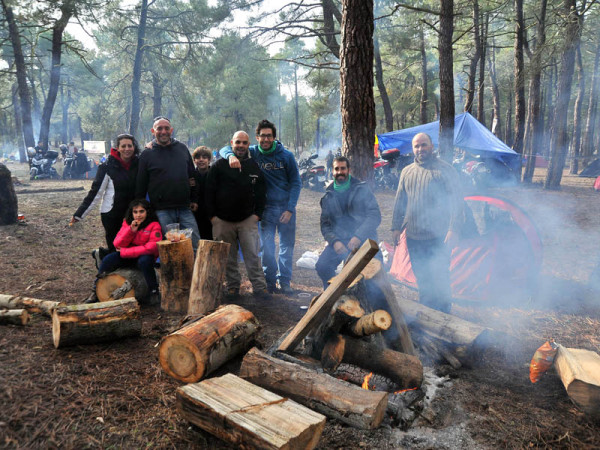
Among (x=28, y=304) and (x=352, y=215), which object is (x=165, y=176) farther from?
(x=352, y=215)

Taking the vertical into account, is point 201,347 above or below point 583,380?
above

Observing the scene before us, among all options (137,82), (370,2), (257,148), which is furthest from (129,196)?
(137,82)

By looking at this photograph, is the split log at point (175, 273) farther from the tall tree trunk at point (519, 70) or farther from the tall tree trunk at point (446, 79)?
the tall tree trunk at point (519, 70)

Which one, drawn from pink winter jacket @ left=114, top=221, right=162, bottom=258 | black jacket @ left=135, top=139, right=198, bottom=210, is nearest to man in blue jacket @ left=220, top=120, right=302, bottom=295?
black jacket @ left=135, top=139, right=198, bottom=210

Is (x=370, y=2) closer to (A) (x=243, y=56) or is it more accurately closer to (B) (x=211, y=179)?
(B) (x=211, y=179)

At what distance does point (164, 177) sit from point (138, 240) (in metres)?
0.79

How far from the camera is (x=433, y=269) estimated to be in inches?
164

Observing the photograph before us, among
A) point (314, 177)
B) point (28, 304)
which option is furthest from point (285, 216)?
Answer: point (314, 177)

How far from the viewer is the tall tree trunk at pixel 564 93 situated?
1067cm

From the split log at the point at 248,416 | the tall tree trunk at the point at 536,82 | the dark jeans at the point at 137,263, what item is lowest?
the split log at the point at 248,416

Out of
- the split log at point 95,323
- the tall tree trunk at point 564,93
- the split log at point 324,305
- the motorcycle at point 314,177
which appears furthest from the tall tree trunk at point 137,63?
the tall tree trunk at point 564,93

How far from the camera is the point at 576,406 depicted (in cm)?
261

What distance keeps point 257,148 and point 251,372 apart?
2.96 m

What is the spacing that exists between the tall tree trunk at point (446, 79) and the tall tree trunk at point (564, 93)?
5.62 m
